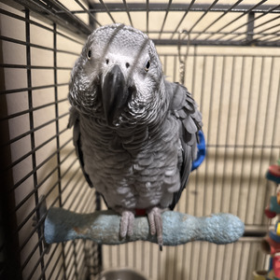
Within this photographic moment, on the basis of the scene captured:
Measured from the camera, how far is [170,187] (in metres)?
0.82

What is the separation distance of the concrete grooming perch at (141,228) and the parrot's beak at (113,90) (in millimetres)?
445

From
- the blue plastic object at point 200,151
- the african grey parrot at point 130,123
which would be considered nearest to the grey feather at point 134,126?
the african grey parrot at point 130,123

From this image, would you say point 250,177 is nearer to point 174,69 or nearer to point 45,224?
point 174,69

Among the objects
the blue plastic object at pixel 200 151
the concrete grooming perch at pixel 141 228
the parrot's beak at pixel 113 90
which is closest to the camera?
the parrot's beak at pixel 113 90

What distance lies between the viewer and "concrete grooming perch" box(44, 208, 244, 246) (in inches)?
28.0

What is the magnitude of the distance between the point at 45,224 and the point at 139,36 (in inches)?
23.8

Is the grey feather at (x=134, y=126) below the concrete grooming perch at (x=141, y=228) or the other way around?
the other way around

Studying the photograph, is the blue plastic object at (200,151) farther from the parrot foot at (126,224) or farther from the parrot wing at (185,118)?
the parrot foot at (126,224)

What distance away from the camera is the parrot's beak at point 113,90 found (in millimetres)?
441

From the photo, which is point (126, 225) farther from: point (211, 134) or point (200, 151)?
point (211, 134)

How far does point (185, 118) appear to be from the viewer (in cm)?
78

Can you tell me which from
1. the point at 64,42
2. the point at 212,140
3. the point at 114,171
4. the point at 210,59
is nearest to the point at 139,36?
the point at 114,171

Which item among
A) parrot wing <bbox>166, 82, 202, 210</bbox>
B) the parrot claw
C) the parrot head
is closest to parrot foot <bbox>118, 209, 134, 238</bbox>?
the parrot claw

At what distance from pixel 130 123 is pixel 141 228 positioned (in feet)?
1.41
